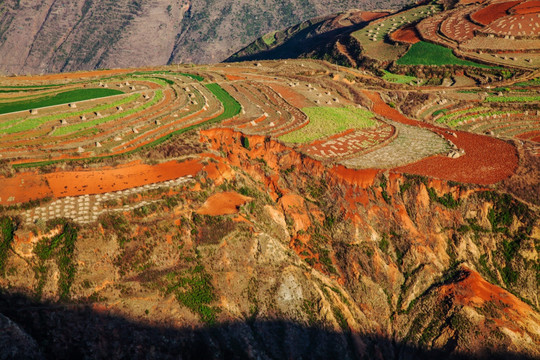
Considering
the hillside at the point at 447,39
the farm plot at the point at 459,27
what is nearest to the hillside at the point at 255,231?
the hillside at the point at 447,39

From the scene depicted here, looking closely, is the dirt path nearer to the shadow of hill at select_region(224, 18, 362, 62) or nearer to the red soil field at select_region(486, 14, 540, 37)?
the shadow of hill at select_region(224, 18, 362, 62)

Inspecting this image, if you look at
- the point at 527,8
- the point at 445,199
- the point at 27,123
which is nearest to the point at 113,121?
the point at 27,123

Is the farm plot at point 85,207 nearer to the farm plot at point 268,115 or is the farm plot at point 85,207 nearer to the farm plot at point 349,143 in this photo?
the farm plot at point 268,115

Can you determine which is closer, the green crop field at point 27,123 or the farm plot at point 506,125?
the green crop field at point 27,123

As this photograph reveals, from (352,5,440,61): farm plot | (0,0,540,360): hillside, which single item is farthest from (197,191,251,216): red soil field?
(352,5,440,61): farm plot

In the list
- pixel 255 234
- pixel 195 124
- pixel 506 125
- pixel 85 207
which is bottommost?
pixel 506 125

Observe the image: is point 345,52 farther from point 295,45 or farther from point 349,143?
point 349,143
